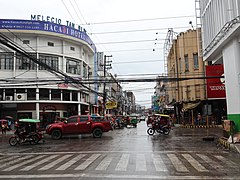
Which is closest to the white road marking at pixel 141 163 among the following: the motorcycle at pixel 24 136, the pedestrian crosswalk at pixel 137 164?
the pedestrian crosswalk at pixel 137 164

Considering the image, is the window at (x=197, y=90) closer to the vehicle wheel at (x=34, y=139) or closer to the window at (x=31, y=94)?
the window at (x=31, y=94)

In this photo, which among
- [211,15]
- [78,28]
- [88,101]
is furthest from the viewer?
[88,101]

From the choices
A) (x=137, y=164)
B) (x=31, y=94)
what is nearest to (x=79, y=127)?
(x=137, y=164)

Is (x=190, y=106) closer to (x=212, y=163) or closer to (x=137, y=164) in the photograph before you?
(x=212, y=163)

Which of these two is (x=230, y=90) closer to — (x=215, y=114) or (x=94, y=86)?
(x=215, y=114)

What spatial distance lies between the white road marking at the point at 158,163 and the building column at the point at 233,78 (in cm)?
607

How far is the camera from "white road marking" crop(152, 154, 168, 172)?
9.36 m

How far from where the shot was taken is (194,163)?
10.3 metres

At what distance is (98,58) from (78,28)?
43.1 feet

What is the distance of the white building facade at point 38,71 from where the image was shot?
38375mm

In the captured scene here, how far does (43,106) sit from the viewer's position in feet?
130

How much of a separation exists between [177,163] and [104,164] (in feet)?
9.21

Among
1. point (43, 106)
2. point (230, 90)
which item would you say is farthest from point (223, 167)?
point (43, 106)

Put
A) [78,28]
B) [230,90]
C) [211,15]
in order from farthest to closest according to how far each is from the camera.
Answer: [78,28] < [211,15] < [230,90]
